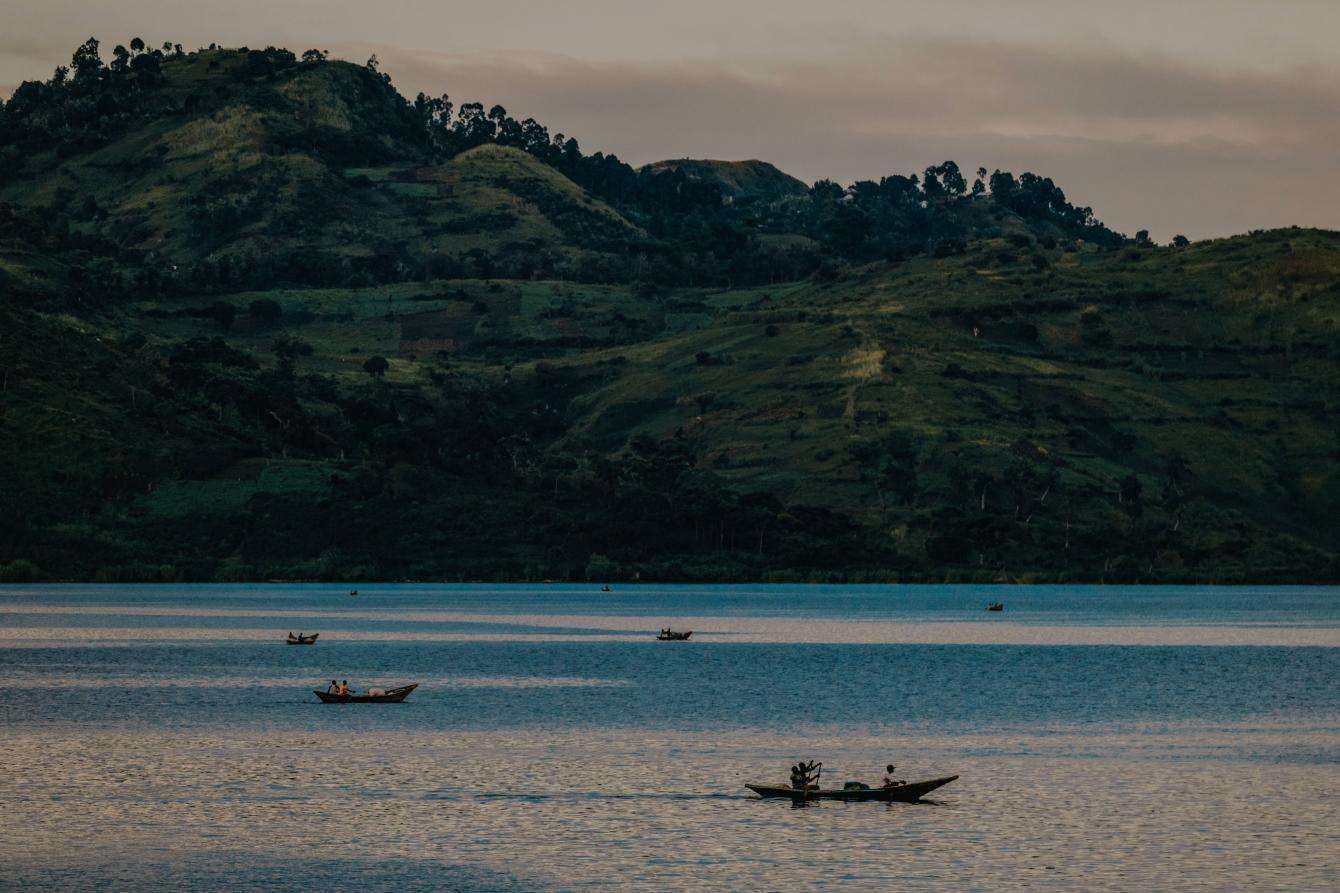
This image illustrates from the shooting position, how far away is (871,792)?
59875 mm

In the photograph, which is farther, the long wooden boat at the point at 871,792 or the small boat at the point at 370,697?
the small boat at the point at 370,697

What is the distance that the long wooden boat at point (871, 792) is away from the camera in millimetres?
59844

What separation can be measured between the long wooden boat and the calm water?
64 cm

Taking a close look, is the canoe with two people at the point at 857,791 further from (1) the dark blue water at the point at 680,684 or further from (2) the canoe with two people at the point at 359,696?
(2) the canoe with two people at the point at 359,696

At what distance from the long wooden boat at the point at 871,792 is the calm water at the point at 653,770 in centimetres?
64

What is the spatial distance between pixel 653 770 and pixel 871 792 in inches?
475

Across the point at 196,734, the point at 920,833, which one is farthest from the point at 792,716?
the point at 920,833

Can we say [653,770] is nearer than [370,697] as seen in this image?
Yes

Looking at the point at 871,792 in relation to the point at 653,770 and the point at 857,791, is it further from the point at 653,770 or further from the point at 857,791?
the point at 653,770

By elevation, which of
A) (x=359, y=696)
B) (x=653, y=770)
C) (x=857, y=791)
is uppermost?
(x=857, y=791)

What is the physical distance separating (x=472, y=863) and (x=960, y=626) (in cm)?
14680

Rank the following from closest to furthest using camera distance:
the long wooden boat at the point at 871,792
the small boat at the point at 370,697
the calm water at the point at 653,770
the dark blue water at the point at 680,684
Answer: the calm water at the point at 653,770, the long wooden boat at the point at 871,792, the dark blue water at the point at 680,684, the small boat at the point at 370,697

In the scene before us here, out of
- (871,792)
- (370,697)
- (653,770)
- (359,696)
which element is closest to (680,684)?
(370,697)

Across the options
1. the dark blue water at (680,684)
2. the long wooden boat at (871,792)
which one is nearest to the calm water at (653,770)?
the dark blue water at (680,684)
